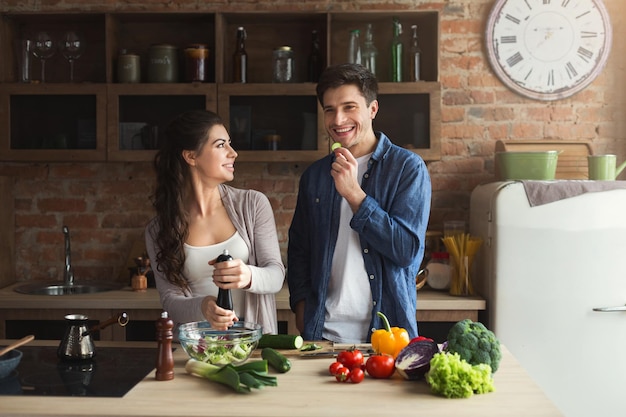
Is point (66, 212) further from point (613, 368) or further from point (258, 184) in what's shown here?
point (613, 368)

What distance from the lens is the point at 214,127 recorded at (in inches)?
110

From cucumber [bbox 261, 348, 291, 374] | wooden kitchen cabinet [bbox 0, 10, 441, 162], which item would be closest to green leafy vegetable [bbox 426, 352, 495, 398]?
cucumber [bbox 261, 348, 291, 374]

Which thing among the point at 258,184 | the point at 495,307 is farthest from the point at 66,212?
the point at 495,307

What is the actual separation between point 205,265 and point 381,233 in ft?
2.10

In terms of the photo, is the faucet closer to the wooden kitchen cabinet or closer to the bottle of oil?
the wooden kitchen cabinet

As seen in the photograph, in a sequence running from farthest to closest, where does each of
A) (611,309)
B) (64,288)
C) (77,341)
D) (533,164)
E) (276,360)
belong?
(64,288)
(533,164)
(611,309)
(77,341)
(276,360)

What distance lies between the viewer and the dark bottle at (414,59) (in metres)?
3.84

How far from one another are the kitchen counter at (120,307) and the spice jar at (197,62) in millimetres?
1137

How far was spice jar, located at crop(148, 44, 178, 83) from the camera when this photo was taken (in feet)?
12.7

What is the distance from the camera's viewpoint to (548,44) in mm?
3965

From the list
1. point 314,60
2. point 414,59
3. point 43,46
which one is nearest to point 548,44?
point 414,59

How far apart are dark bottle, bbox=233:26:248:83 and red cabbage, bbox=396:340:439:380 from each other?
7.31ft

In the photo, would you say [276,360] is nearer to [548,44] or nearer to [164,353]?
[164,353]

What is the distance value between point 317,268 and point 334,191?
0.29m
